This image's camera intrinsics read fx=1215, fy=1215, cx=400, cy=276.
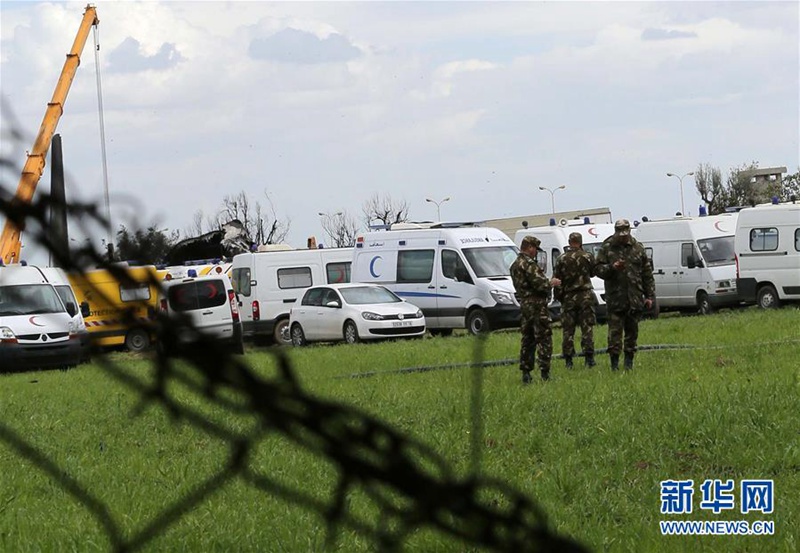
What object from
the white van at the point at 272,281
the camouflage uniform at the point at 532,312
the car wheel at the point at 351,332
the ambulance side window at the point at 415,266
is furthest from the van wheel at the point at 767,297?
the camouflage uniform at the point at 532,312

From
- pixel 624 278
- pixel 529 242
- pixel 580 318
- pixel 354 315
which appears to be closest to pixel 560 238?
pixel 354 315

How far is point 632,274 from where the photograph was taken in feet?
44.2

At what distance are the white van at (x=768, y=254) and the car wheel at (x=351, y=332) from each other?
28.7 feet

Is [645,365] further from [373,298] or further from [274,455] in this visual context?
[373,298]

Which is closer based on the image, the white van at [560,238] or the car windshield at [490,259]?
the car windshield at [490,259]

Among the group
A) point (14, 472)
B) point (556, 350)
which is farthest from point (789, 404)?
point (556, 350)

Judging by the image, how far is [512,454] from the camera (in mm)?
8617

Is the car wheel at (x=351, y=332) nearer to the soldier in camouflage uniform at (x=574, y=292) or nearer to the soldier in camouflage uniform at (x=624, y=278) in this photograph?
the soldier in camouflage uniform at (x=574, y=292)

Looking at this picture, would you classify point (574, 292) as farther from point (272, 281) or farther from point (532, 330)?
point (272, 281)

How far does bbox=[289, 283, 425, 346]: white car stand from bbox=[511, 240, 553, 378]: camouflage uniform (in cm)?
1060

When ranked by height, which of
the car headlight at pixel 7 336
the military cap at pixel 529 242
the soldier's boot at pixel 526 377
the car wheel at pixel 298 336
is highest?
the military cap at pixel 529 242

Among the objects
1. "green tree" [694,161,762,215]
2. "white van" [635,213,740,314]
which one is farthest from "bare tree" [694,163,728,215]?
"white van" [635,213,740,314]

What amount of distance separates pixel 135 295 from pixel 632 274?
12.8 meters

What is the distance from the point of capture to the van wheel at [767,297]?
86.6 feet
